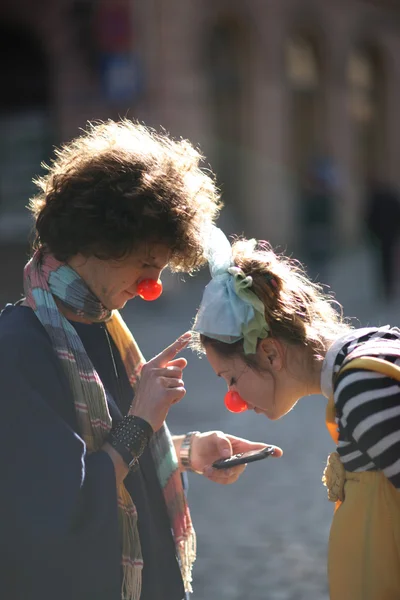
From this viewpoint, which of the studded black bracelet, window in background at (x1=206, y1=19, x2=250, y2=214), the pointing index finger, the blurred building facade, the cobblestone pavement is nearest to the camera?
the studded black bracelet

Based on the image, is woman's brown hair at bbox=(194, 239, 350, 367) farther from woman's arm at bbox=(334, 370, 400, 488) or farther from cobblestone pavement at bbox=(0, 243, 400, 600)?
cobblestone pavement at bbox=(0, 243, 400, 600)

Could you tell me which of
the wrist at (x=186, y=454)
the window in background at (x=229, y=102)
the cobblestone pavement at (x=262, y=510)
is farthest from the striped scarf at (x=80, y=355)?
the window in background at (x=229, y=102)

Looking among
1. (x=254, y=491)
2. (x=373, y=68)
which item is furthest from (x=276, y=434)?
(x=373, y=68)

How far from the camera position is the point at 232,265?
104 inches

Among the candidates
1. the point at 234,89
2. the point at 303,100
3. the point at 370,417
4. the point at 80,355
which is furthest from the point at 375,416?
the point at 303,100

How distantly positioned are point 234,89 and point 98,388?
55.0ft

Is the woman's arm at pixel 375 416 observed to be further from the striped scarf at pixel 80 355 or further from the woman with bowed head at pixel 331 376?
the striped scarf at pixel 80 355

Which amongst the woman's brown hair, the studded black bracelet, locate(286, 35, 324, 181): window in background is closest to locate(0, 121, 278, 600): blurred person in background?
the studded black bracelet

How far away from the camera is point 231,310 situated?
8.34ft

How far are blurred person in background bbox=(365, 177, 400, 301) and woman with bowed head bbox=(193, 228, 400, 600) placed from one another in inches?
434

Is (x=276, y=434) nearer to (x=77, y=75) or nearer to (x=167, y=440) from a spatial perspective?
(x=167, y=440)

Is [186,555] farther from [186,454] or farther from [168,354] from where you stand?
[168,354]

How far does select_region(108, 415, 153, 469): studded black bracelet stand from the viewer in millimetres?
2334

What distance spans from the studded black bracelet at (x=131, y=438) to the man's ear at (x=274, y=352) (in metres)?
0.38
